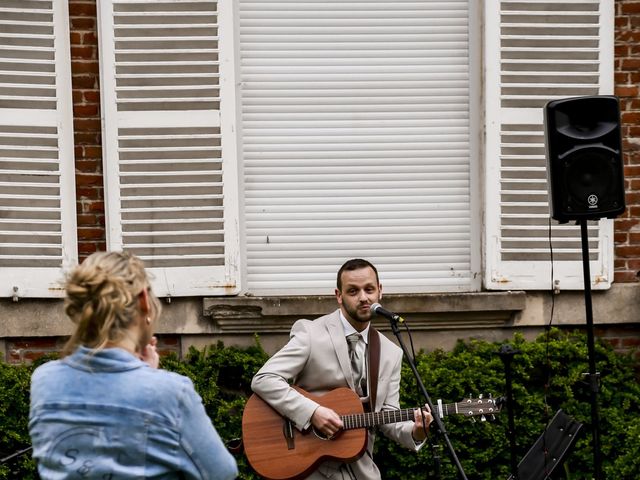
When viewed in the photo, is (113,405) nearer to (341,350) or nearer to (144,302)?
(144,302)

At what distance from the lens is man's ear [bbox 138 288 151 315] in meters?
2.43

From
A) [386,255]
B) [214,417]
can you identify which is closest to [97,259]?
[214,417]

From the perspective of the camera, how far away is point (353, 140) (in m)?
5.98

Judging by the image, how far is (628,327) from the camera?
607 centimetres

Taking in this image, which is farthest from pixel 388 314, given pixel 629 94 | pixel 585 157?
pixel 629 94

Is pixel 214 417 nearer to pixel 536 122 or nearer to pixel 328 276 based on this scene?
pixel 328 276

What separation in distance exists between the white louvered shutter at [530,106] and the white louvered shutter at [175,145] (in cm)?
167

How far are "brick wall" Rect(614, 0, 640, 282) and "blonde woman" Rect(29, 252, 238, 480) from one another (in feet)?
14.1

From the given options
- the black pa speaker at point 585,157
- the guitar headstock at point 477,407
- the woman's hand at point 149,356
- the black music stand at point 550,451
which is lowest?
the black music stand at point 550,451

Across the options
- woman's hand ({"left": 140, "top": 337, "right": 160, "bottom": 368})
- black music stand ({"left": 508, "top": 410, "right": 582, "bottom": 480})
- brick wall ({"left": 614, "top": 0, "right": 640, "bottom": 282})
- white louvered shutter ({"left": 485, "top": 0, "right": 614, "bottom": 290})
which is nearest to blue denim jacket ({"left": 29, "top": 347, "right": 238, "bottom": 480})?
woman's hand ({"left": 140, "top": 337, "right": 160, "bottom": 368})

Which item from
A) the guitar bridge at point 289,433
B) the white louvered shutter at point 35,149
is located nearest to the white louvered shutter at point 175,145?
the white louvered shutter at point 35,149

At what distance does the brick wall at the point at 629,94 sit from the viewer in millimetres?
5977

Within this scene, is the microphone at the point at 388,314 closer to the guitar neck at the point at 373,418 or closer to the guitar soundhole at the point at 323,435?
the guitar neck at the point at 373,418

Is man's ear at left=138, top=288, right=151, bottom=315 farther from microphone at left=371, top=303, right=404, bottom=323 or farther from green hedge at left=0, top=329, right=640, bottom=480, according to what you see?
green hedge at left=0, top=329, right=640, bottom=480
